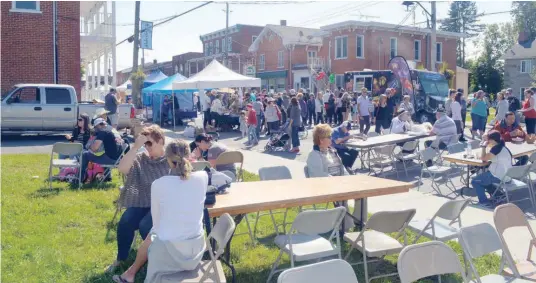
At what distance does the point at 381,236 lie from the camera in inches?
205

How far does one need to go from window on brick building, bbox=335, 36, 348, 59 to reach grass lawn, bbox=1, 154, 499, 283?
92.3 ft

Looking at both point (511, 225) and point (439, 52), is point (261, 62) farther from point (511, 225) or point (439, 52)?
point (511, 225)

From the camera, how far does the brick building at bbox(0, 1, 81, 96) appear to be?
64.3 ft

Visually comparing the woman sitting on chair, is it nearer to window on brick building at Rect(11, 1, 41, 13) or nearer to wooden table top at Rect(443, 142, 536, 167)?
wooden table top at Rect(443, 142, 536, 167)

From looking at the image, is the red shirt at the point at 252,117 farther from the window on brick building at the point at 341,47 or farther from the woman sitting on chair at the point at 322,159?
the window on brick building at the point at 341,47

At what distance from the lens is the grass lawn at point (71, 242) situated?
16.6ft

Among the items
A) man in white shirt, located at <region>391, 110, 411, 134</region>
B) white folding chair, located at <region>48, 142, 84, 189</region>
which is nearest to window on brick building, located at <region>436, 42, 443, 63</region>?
man in white shirt, located at <region>391, 110, 411, 134</region>

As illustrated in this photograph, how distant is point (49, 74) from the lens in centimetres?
2027

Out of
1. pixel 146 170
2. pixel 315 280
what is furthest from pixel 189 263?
pixel 146 170

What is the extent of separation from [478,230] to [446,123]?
7.69 metres

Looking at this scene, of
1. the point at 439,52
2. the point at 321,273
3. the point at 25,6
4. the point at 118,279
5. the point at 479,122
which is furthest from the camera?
the point at 439,52

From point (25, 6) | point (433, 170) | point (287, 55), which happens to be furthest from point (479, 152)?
point (287, 55)

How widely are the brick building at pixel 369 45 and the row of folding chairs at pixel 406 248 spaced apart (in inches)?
1172

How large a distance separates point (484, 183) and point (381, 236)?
3.66 m
